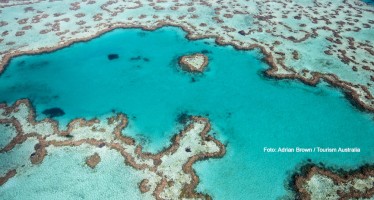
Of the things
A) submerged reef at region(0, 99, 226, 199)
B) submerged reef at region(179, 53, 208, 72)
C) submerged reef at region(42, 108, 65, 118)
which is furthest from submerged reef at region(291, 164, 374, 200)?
submerged reef at region(42, 108, 65, 118)

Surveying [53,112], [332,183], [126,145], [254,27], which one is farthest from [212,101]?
[254,27]

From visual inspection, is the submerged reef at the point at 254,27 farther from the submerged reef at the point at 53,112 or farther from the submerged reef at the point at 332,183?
the submerged reef at the point at 53,112

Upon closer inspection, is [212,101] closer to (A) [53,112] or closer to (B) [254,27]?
(A) [53,112]

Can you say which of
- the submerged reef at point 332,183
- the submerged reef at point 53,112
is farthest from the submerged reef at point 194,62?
the submerged reef at point 332,183

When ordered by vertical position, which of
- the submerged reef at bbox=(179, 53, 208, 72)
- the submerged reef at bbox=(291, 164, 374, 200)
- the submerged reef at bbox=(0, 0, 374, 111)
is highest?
the submerged reef at bbox=(0, 0, 374, 111)

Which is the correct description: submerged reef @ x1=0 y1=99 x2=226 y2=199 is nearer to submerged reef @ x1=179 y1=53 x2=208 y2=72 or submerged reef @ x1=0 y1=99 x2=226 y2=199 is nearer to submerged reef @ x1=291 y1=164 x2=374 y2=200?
submerged reef @ x1=291 y1=164 x2=374 y2=200
